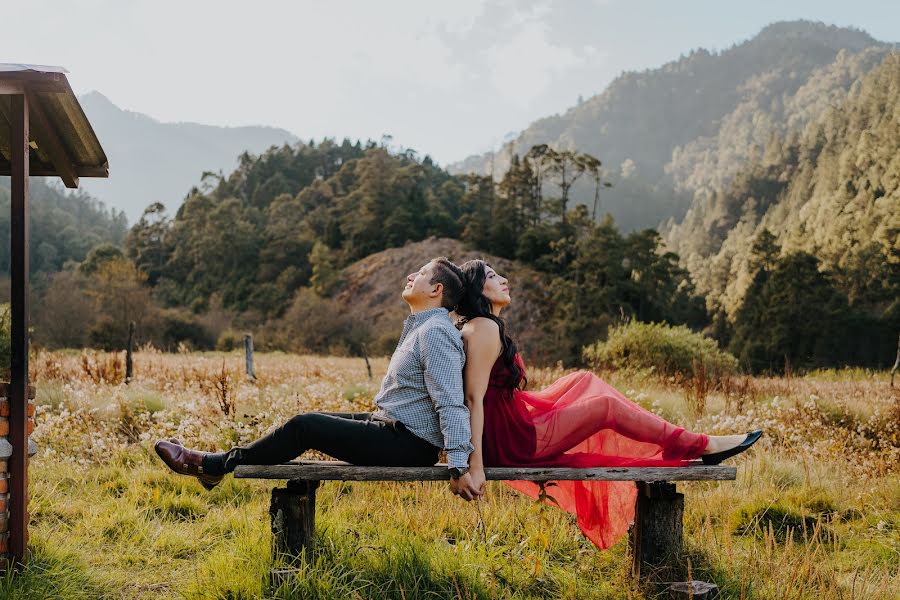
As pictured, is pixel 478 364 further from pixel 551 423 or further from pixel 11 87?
pixel 11 87

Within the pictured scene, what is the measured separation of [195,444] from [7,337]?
7.91 meters

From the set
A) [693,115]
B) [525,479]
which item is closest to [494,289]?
[525,479]

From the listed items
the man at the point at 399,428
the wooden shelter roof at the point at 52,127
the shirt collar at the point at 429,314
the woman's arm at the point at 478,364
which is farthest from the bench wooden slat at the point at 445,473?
the wooden shelter roof at the point at 52,127

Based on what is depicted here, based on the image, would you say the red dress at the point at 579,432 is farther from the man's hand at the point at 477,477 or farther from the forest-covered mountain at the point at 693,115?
the forest-covered mountain at the point at 693,115

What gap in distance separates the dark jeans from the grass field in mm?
450

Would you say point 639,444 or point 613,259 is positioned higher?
point 613,259

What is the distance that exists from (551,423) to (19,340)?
9.23 ft

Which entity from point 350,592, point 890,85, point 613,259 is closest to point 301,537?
point 350,592

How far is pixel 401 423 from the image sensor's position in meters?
3.66

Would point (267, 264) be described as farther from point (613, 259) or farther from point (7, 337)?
point (7, 337)

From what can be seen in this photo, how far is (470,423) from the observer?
3.57m

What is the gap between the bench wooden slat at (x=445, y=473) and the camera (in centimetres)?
343

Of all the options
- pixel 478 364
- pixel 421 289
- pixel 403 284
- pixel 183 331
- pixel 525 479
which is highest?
pixel 403 284

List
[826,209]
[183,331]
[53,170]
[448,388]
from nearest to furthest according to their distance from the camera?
[448,388] < [53,170] < [183,331] < [826,209]
